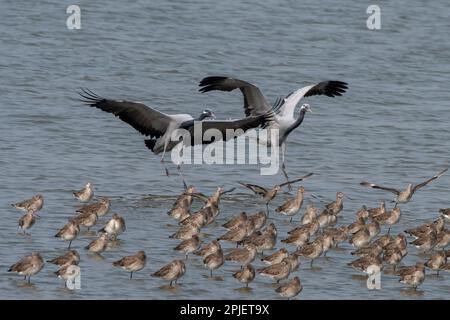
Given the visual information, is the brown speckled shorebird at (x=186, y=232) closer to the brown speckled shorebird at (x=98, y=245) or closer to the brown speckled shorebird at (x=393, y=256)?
the brown speckled shorebird at (x=98, y=245)

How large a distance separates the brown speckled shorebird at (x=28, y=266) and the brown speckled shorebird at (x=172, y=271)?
1478 mm

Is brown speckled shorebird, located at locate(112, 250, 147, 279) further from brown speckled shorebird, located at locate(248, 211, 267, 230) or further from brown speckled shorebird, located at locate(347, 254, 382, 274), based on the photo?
brown speckled shorebird, located at locate(248, 211, 267, 230)

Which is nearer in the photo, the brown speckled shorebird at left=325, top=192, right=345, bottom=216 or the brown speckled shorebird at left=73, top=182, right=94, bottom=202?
the brown speckled shorebird at left=73, top=182, right=94, bottom=202

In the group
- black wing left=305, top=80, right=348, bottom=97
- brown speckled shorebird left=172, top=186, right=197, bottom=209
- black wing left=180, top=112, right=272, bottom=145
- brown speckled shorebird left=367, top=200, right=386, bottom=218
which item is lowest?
brown speckled shorebird left=367, top=200, right=386, bottom=218

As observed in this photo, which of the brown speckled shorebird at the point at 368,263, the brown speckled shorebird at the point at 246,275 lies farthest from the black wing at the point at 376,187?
the brown speckled shorebird at the point at 246,275

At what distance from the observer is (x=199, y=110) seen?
29234 millimetres

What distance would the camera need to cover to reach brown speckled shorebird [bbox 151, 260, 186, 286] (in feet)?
56.3

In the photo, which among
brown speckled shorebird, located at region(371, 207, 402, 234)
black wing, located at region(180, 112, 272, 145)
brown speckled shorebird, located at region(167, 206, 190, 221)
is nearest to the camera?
brown speckled shorebird, located at region(167, 206, 190, 221)

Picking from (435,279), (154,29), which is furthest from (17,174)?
(154,29)

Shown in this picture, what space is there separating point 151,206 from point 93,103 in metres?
2.49

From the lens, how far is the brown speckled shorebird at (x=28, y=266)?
16891mm

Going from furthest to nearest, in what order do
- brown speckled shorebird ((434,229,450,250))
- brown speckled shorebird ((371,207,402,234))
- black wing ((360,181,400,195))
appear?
black wing ((360,181,400,195))
brown speckled shorebird ((371,207,402,234))
brown speckled shorebird ((434,229,450,250))

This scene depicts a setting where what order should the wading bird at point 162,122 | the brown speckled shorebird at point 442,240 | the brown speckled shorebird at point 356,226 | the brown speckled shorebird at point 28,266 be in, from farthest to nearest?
the wading bird at point 162,122 → the brown speckled shorebird at point 356,226 → the brown speckled shorebird at point 442,240 → the brown speckled shorebird at point 28,266

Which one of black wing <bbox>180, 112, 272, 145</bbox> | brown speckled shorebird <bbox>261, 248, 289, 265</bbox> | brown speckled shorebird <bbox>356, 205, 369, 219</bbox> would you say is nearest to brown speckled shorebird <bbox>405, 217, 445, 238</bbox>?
brown speckled shorebird <bbox>356, 205, 369, 219</bbox>
